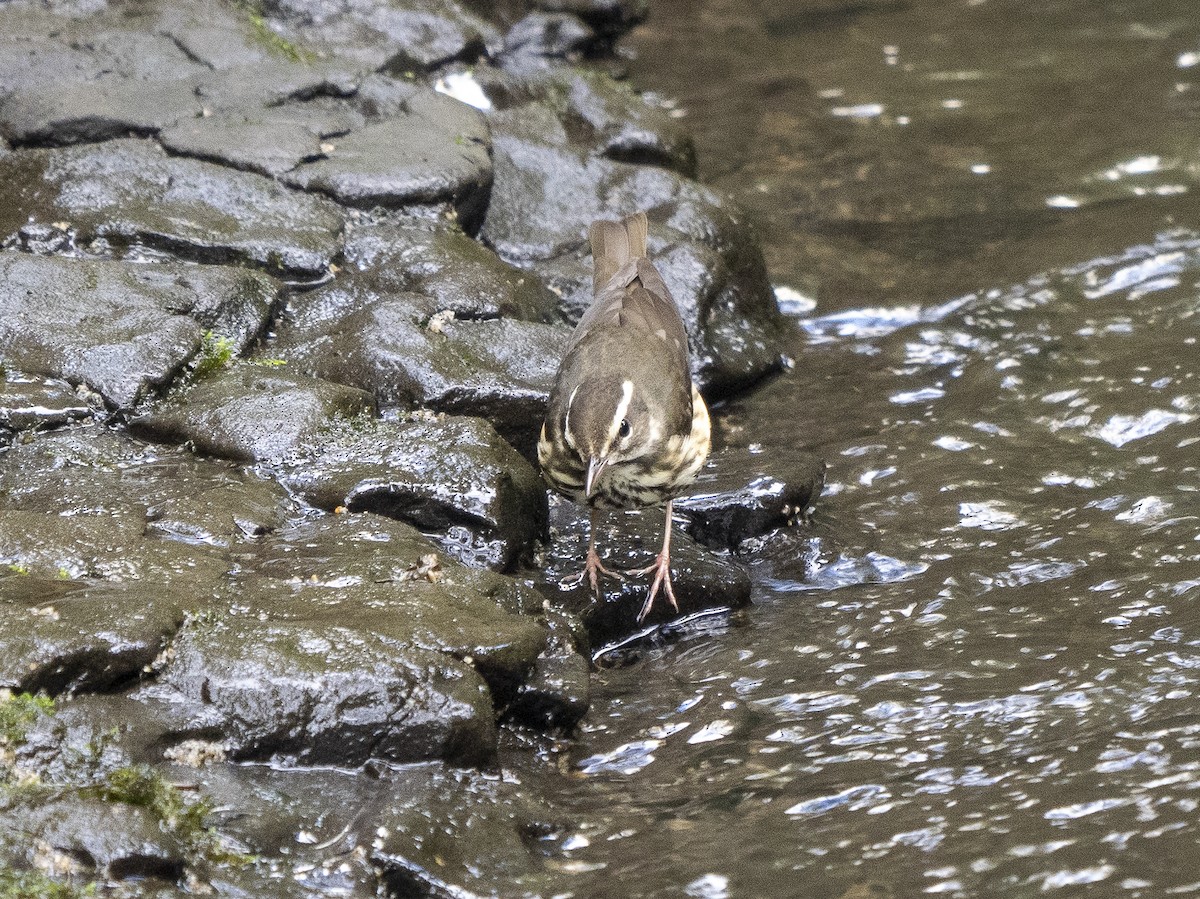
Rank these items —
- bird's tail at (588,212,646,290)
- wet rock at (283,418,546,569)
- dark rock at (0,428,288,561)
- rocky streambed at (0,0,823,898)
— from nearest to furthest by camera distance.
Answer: rocky streambed at (0,0,823,898) → dark rock at (0,428,288,561) → wet rock at (283,418,546,569) → bird's tail at (588,212,646,290)

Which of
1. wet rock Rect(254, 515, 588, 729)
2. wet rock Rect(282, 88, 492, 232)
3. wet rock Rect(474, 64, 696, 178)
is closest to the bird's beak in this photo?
wet rock Rect(254, 515, 588, 729)

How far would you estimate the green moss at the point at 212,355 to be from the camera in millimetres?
5922

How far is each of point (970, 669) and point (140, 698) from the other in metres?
2.72

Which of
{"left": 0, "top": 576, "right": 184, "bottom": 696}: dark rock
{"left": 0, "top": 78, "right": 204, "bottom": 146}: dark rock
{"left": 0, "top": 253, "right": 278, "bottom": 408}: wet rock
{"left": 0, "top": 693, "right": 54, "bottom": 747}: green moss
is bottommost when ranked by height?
{"left": 0, "top": 693, "right": 54, "bottom": 747}: green moss

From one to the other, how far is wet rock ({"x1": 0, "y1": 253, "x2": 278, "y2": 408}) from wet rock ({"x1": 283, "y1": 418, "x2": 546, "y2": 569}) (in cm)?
A: 95

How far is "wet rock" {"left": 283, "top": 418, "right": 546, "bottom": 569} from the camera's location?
525 centimetres

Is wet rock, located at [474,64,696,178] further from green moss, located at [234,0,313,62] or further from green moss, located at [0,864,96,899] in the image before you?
green moss, located at [0,864,96,899]

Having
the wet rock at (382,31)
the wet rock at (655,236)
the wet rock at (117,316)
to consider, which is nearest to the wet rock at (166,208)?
the wet rock at (117,316)

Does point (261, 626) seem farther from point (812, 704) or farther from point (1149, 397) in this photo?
point (1149, 397)

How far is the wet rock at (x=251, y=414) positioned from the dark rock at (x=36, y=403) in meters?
0.26

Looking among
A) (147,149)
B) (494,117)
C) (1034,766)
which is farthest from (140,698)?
(494,117)

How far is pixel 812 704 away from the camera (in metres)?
4.62

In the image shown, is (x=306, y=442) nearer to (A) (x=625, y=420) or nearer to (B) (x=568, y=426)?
(B) (x=568, y=426)

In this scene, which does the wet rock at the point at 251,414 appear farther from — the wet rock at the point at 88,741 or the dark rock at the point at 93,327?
the wet rock at the point at 88,741
